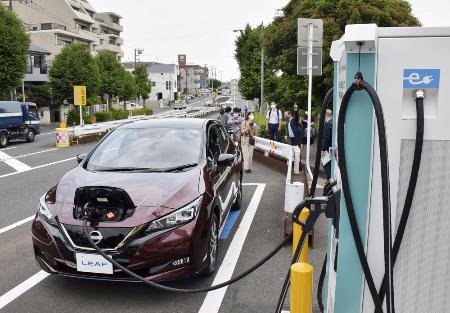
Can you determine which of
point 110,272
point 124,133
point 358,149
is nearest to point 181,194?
point 110,272

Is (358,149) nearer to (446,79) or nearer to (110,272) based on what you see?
(446,79)

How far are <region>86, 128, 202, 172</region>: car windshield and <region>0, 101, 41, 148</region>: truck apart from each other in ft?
55.7

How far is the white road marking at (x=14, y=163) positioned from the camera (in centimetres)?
1282

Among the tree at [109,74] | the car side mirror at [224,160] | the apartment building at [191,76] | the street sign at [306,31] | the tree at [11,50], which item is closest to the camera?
the car side mirror at [224,160]

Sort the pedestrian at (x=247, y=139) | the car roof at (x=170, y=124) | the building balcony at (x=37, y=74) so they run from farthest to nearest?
→ 1. the building balcony at (x=37, y=74)
2. the pedestrian at (x=247, y=139)
3. the car roof at (x=170, y=124)

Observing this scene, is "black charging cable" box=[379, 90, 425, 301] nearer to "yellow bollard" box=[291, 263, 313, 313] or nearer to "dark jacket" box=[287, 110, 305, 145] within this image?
"yellow bollard" box=[291, 263, 313, 313]

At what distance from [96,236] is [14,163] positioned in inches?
458

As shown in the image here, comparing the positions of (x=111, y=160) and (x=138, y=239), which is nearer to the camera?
(x=138, y=239)

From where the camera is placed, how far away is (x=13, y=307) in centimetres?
405

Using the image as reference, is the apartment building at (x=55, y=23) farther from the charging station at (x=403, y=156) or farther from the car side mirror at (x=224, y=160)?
the charging station at (x=403, y=156)

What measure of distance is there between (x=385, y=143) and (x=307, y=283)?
95cm

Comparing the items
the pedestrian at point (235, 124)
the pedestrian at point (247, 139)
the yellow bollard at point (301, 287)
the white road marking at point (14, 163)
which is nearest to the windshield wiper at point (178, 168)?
the yellow bollard at point (301, 287)

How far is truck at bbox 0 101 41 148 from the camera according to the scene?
66.8ft

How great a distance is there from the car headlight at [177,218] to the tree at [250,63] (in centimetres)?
4368
